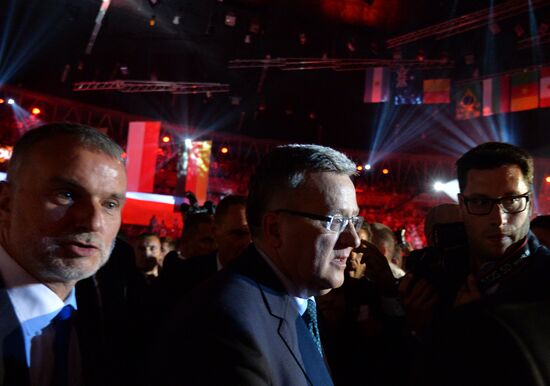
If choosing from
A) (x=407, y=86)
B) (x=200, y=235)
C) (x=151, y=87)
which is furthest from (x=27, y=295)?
(x=151, y=87)

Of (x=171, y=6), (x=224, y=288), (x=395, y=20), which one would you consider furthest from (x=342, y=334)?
(x=395, y=20)

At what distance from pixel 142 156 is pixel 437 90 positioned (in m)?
8.41

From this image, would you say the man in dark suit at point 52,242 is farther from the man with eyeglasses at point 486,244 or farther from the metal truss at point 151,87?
the metal truss at point 151,87

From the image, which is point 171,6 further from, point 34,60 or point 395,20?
point 395,20

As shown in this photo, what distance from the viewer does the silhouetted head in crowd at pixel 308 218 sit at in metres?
1.69

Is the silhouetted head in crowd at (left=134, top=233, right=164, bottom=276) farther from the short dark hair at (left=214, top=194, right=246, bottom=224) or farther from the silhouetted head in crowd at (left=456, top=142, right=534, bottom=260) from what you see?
the silhouetted head in crowd at (left=456, top=142, right=534, bottom=260)

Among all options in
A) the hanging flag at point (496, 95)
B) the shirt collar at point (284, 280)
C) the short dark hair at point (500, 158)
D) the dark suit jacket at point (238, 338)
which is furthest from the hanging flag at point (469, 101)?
the dark suit jacket at point (238, 338)

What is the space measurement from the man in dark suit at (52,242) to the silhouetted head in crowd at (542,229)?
10.3ft

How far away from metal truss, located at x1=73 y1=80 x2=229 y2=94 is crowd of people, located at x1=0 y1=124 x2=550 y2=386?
1331 centimetres

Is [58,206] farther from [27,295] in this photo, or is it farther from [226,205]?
[226,205]

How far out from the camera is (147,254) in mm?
5613

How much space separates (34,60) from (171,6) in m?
4.93

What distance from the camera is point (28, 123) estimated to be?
13312 mm

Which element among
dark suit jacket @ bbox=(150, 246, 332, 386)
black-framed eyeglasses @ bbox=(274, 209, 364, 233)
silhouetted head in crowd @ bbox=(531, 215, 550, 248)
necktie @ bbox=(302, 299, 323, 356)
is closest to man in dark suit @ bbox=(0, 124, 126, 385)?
dark suit jacket @ bbox=(150, 246, 332, 386)
